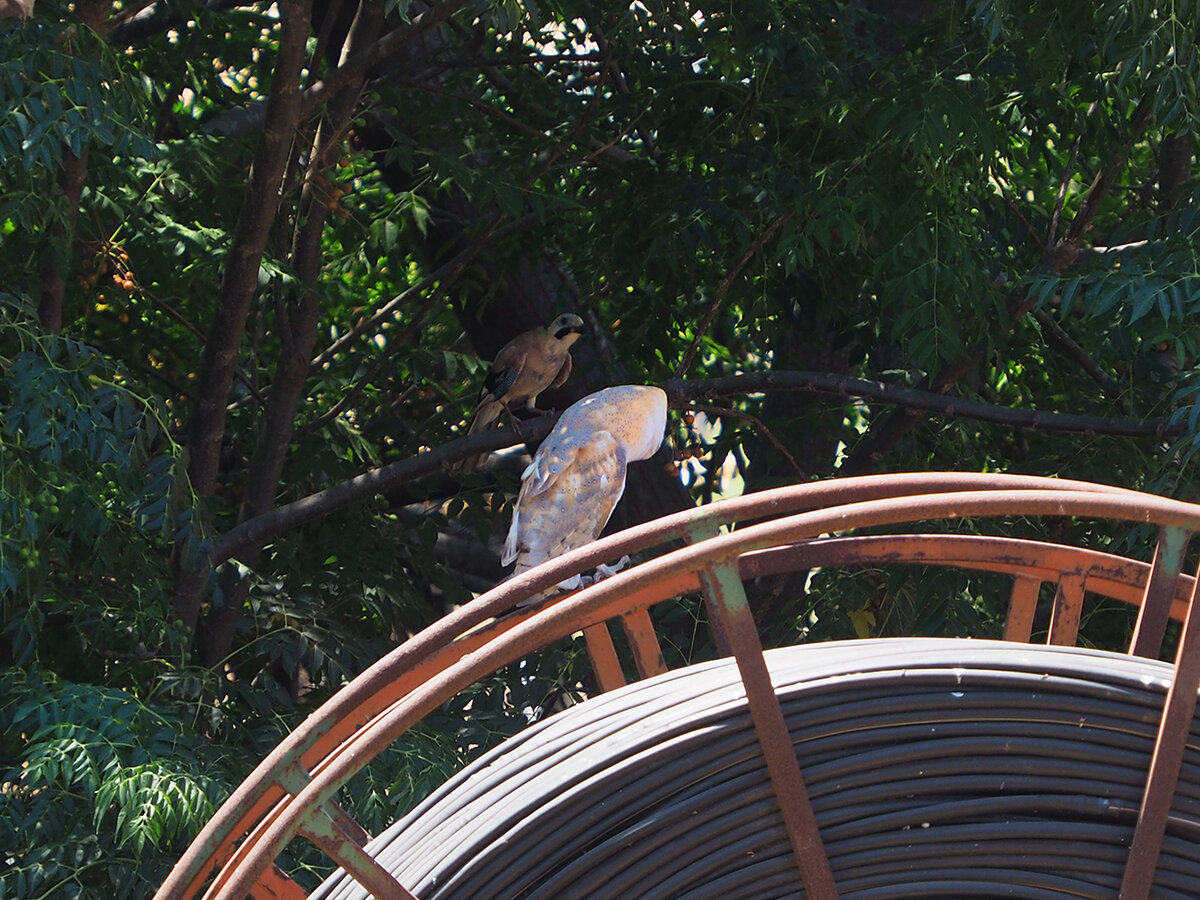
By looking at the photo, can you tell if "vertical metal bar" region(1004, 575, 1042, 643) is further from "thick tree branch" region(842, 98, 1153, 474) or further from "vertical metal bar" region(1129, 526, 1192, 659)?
"thick tree branch" region(842, 98, 1153, 474)

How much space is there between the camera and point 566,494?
315 centimetres

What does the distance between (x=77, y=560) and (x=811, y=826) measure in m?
2.83

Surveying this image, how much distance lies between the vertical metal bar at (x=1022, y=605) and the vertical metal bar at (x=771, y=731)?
55cm

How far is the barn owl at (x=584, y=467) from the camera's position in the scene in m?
2.99

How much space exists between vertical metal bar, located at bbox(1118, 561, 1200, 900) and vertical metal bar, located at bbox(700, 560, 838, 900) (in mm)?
377

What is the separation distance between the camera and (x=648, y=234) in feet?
14.2

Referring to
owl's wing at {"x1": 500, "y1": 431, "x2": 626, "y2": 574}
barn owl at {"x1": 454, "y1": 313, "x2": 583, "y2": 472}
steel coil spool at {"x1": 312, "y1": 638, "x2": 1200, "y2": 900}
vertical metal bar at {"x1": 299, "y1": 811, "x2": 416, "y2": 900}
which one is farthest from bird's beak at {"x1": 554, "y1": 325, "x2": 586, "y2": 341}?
vertical metal bar at {"x1": 299, "y1": 811, "x2": 416, "y2": 900}

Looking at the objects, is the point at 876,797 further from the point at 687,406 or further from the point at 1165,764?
the point at 687,406

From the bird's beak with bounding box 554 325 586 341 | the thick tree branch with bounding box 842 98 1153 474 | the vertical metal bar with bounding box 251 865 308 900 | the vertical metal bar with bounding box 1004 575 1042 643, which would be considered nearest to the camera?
the vertical metal bar with bounding box 251 865 308 900

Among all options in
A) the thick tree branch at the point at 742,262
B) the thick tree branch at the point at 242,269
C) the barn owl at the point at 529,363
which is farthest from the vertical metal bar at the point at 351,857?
the barn owl at the point at 529,363

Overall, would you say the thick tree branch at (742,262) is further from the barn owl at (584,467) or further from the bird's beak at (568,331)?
the barn owl at (584,467)

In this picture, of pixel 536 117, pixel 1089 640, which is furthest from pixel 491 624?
pixel 536 117

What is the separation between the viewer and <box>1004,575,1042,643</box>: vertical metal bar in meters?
2.02

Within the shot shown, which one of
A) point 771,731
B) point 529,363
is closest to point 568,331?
point 529,363
